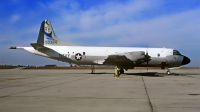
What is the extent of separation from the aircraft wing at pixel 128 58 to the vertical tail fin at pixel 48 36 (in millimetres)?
7053

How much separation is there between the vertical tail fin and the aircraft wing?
7.05m

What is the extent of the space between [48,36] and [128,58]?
1174cm

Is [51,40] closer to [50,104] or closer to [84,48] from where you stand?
[84,48]

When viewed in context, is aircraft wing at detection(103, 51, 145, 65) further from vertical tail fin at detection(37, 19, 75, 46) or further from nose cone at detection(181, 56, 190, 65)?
vertical tail fin at detection(37, 19, 75, 46)

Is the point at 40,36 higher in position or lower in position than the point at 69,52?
higher

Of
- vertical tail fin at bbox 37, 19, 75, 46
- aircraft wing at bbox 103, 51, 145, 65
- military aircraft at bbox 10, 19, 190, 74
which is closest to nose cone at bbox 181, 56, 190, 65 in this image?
military aircraft at bbox 10, 19, 190, 74

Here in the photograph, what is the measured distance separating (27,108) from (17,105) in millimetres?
666

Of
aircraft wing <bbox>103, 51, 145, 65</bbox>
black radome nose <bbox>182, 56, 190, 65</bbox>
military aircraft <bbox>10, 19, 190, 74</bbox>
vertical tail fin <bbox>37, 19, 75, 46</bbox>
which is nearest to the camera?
aircraft wing <bbox>103, 51, 145, 65</bbox>

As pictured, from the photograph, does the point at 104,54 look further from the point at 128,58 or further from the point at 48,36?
the point at 48,36

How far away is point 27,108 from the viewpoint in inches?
267

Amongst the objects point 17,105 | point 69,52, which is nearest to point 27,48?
point 69,52

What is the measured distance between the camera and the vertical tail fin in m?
29.5

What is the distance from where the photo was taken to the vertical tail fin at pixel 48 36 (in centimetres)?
2947

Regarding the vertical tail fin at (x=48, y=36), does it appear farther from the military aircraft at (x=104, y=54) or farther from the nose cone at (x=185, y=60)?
the nose cone at (x=185, y=60)
